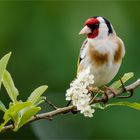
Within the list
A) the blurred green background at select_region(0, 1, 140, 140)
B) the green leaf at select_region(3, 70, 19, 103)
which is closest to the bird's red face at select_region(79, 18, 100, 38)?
the green leaf at select_region(3, 70, 19, 103)

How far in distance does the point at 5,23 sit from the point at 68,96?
89.8 inches

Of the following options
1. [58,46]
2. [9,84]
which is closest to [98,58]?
[9,84]

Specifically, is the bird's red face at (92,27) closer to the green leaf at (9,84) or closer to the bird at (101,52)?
the bird at (101,52)

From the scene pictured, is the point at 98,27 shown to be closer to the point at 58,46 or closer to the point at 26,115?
the point at 26,115

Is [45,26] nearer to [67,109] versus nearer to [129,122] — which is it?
[129,122]

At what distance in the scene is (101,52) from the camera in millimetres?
2781

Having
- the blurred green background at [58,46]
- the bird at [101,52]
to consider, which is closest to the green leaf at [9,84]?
the bird at [101,52]

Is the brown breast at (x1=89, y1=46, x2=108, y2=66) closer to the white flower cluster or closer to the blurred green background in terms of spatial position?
the white flower cluster

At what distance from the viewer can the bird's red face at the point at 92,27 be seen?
8.98ft

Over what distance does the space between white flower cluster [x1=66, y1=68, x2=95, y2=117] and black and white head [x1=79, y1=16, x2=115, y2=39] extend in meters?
0.85

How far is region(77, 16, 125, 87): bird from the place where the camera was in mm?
2762

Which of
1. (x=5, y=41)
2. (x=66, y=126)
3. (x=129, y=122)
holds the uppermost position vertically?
(x=5, y=41)

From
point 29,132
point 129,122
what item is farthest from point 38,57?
point 129,122

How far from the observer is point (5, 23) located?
161 inches
